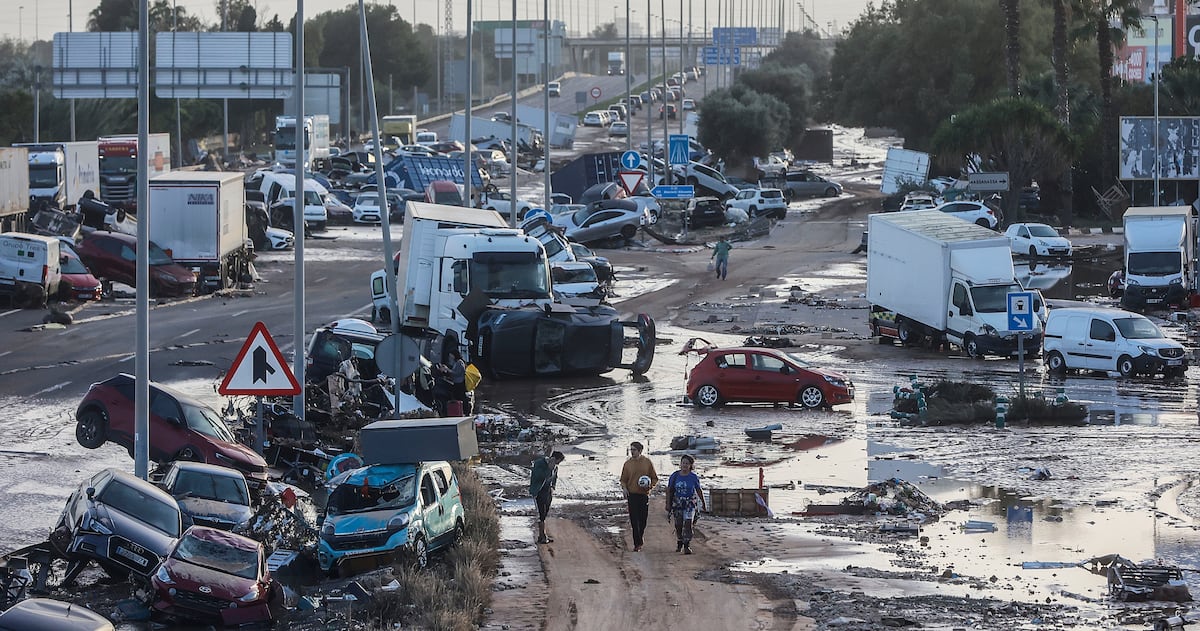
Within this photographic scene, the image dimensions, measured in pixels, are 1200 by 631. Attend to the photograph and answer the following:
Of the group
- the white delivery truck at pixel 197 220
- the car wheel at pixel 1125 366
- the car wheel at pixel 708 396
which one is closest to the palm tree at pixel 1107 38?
the car wheel at pixel 1125 366

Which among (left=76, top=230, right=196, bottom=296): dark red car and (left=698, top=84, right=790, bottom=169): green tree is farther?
(left=698, top=84, right=790, bottom=169): green tree

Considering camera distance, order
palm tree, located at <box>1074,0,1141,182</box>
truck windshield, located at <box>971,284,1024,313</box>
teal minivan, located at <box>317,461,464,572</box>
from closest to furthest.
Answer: teal minivan, located at <box>317,461,464,572</box>, truck windshield, located at <box>971,284,1024,313</box>, palm tree, located at <box>1074,0,1141,182</box>

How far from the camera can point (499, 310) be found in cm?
3216

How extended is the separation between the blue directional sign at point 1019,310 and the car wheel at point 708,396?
5.35 m

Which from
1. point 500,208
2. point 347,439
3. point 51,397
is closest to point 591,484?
point 347,439

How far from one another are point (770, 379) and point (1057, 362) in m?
7.47

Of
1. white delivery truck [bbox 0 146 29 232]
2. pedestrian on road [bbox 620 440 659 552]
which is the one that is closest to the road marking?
pedestrian on road [bbox 620 440 659 552]

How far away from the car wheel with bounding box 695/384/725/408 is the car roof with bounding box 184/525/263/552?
14.4m

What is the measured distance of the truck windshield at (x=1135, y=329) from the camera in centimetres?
3284

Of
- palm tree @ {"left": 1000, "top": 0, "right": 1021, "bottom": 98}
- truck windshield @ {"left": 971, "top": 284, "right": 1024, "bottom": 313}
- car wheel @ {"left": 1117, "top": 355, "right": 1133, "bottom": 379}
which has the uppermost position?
palm tree @ {"left": 1000, "top": 0, "right": 1021, "bottom": 98}

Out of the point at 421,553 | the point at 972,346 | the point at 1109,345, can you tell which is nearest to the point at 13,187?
the point at 972,346

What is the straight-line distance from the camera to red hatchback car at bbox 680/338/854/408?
29391 mm

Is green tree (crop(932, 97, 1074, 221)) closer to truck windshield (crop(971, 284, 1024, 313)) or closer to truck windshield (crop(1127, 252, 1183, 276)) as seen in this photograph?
truck windshield (crop(1127, 252, 1183, 276))

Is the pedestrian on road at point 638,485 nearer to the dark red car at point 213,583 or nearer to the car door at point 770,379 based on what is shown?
the dark red car at point 213,583
